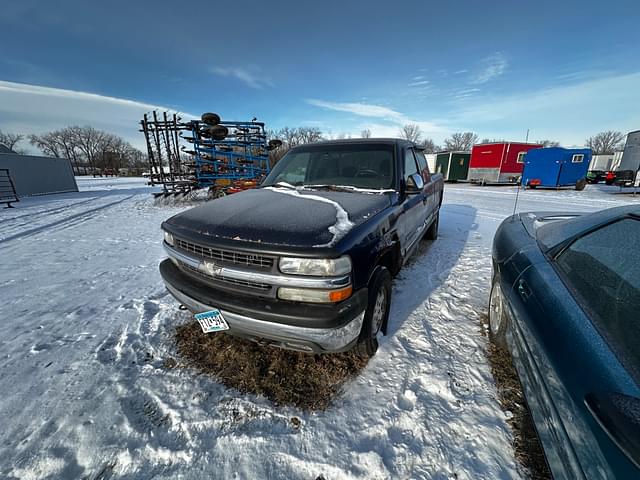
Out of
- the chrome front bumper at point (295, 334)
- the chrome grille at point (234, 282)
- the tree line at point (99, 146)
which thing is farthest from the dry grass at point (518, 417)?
the tree line at point (99, 146)

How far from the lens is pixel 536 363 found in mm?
1355

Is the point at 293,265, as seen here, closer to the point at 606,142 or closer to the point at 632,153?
the point at 632,153

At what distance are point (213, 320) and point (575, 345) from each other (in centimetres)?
Answer: 205

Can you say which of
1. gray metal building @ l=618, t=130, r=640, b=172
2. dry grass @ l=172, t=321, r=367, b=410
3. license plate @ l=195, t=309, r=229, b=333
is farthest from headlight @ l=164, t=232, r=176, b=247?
gray metal building @ l=618, t=130, r=640, b=172

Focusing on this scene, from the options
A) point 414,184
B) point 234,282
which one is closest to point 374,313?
point 234,282

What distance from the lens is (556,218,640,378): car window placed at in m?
1.12

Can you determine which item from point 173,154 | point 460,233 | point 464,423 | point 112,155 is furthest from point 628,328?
point 112,155

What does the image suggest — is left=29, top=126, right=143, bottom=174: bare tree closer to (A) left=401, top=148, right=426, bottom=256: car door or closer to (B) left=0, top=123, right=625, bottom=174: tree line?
(B) left=0, top=123, right=625, bottom=174: tree line

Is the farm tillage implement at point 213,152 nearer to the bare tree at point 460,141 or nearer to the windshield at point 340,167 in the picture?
the windshield at point 340,167

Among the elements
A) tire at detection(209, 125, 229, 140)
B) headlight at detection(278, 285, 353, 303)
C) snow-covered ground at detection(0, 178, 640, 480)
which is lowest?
snow-covered ground at detection(0, 178, 640, 480)

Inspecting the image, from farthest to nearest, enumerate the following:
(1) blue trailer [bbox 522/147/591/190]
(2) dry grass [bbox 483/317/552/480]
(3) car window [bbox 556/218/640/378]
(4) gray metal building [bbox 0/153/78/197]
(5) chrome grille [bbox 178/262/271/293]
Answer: (4) gray metal building [bbox 0/153/78/197]
(1) blue trailer [bbox 522/147/591/190]
(5) chrome grille [bbox 178/262/271/293]
(2) dry grass [bbox 483/317/552/480]
(3) car window [bbox 556/218/640/378]

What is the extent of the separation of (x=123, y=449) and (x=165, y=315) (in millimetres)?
1516

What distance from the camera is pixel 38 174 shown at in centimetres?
1619

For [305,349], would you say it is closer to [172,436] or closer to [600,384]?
[172,436]
